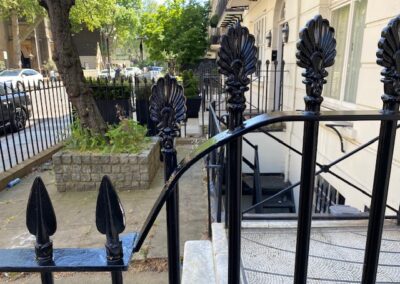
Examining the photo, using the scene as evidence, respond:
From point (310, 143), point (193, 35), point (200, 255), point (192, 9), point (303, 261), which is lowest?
point (200, 255)

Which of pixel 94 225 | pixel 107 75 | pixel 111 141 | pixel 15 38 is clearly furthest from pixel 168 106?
pixel 15 38

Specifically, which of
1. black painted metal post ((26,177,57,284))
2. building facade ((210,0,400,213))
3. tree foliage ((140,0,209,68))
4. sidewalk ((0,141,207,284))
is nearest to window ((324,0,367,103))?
building facade ((210,0,400,213))

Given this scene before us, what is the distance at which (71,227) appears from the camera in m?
3.85

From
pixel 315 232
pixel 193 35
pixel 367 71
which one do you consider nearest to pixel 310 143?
pixel 315 232

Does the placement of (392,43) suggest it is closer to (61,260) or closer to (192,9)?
(61,260)

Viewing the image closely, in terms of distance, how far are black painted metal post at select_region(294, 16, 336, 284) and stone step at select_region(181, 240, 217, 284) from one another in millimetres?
1150

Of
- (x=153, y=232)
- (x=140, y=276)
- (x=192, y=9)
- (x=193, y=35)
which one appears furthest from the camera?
(x=192, y=9)

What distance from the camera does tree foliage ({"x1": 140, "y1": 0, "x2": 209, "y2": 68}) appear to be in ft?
74.3

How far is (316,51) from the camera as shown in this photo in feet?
3.00

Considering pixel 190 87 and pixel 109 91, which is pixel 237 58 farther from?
pixel 190 87

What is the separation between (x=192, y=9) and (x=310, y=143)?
82.6ft

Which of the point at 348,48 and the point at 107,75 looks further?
the point at 107,75

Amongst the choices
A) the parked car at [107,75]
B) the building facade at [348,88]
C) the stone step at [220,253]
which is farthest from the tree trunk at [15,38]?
the stone step at [220,253]

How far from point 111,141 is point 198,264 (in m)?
3.35
